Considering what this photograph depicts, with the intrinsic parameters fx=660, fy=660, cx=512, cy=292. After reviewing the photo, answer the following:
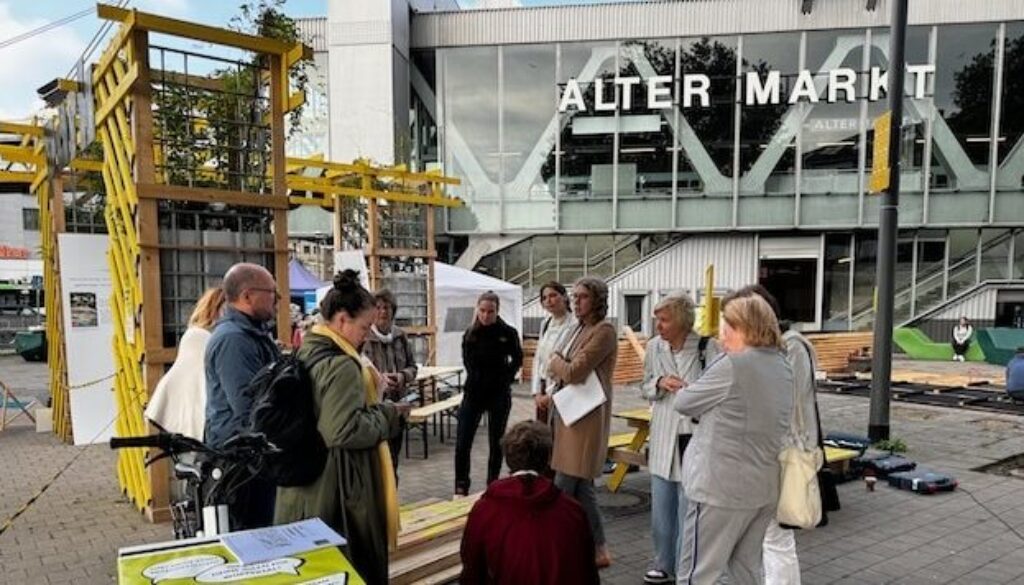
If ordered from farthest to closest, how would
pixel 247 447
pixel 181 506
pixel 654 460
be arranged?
pixel 654 460 < pixel 181 506 < pixel 247 447

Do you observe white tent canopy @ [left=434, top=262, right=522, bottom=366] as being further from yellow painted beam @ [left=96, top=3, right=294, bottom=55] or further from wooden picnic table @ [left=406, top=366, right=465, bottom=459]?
yellow painted beam @ [left=96, top=3, right=294, bottom=55]

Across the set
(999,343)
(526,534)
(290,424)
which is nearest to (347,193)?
(290,424)

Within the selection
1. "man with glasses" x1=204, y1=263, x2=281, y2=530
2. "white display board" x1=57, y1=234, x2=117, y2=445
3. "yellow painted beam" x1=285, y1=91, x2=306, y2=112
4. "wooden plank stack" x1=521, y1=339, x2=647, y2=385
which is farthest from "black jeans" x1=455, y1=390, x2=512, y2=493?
"wooden plank stack" x1=521, y1=339, x2=647, y2=385

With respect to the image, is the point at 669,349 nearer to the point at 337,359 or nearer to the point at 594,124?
the point at 337,359

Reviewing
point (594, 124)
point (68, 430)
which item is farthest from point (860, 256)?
point (68, 430)

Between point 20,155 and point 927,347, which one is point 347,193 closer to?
point 20,155

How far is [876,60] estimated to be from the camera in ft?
→ 61.6

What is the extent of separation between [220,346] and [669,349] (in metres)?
2.31

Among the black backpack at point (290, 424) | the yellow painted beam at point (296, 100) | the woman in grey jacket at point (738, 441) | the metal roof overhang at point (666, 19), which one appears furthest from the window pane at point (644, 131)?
the black backpack at point (290, 424)

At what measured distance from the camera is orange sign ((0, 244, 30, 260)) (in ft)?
94.1

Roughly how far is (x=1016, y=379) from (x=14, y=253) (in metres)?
35.5

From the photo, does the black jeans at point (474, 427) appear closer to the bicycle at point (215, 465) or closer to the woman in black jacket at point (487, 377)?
the woman in black jacket at point (487, 377)

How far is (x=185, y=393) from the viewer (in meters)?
3.77

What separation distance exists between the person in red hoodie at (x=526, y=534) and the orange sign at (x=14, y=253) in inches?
1323
